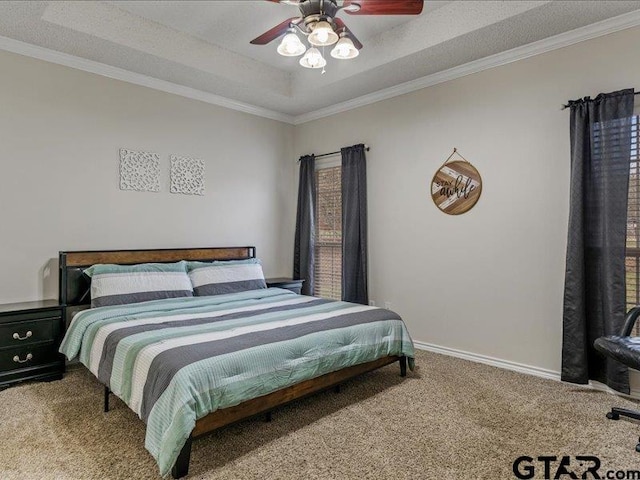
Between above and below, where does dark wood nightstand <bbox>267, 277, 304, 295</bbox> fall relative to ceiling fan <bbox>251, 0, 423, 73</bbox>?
below

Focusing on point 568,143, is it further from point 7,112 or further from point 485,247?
point 7,112

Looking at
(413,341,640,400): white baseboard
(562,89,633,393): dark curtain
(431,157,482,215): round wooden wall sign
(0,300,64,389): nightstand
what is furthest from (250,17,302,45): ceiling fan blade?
(413,341,640,400): white baseboard

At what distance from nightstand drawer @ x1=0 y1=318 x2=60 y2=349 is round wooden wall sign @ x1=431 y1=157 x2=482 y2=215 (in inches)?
141

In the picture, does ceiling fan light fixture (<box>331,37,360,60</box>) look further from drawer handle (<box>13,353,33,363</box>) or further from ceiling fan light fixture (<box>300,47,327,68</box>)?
drawer handle (<box>13,353,33,363</box>)

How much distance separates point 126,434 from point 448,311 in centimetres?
294

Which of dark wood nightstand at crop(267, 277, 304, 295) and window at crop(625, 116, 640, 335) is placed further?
dark wood nightstand at crop(267, 277, 304, 295)

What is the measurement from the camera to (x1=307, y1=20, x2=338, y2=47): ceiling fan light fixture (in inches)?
93.8

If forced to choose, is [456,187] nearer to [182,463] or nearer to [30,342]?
[182,463]

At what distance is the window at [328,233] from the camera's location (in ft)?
16.3

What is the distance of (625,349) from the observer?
2309 mm

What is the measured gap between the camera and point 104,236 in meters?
3.82

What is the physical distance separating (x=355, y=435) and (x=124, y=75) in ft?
12.7

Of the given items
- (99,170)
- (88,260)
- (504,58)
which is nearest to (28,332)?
(88,260)

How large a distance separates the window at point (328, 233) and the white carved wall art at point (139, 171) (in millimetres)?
2005
